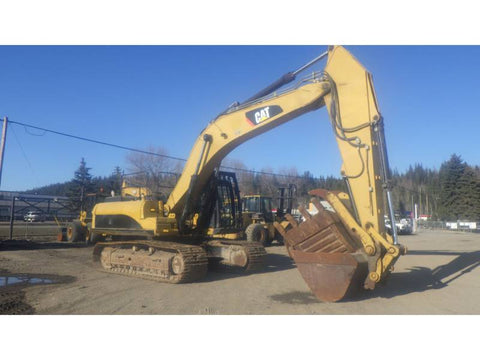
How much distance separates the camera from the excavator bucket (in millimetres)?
6320

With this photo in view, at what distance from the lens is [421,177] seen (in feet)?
344

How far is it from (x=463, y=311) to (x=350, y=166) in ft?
10.00

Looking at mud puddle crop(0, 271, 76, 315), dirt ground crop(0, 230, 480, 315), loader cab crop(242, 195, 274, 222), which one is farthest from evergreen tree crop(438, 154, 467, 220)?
mud puddle crop(0, 271, 76, 315)

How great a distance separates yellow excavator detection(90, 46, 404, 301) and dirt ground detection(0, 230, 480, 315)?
478 millimetres

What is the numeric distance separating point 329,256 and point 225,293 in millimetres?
2399

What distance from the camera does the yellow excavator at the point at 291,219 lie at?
6.50 meters

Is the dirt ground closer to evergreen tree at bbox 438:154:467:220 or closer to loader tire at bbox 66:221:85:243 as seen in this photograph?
loader tire at bbox 66:221:85:243

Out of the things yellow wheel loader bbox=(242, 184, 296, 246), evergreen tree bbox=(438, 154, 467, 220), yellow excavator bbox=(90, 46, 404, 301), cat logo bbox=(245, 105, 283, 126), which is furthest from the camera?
evergreen tree bbox=(438, 154, 467, 220)

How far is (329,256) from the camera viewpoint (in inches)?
256

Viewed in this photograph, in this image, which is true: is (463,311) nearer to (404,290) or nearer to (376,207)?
(404,290)

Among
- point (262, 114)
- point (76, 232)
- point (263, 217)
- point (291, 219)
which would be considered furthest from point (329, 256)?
point (76, 232)

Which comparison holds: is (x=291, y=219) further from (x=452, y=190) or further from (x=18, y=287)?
(x=452, y=190)

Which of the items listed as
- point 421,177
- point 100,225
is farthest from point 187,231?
point 421,177

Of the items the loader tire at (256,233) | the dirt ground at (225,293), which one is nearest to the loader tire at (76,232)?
the dirt ground at (225,293)
